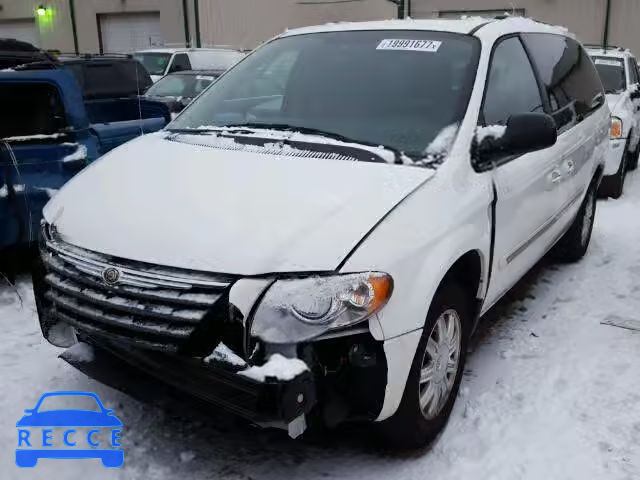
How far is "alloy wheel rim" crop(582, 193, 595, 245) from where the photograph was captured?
5453mm

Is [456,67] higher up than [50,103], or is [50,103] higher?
[456,67]

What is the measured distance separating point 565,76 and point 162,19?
23467 mm

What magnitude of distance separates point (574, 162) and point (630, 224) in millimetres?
2650

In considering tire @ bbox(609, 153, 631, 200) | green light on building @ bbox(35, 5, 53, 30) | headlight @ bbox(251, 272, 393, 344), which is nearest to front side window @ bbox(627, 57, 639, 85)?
tire @ bbox(609, 153, 631, 200)

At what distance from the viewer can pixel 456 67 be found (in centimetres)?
338

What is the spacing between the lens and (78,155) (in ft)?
15.3

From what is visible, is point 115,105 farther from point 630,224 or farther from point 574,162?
point 630,224

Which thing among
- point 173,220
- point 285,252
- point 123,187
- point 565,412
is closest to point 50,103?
point 123,187

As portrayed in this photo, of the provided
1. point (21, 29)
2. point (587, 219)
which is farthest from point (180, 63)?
point (21, 29)

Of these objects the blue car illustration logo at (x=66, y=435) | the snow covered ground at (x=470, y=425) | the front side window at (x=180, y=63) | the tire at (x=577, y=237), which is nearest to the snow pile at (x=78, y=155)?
the snow covered ground at (x=470, y=425)

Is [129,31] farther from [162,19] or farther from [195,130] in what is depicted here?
[195,130]

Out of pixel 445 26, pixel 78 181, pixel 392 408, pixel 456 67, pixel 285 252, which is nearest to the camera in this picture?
pixel 285 252

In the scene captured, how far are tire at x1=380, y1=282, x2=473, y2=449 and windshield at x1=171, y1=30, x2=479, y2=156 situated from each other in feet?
2.26

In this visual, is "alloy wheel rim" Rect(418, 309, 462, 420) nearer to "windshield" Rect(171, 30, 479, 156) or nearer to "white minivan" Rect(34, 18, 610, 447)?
"white minivan" Rect(34, 18, 610, 447)
